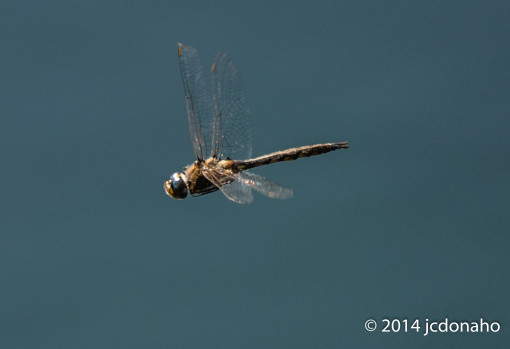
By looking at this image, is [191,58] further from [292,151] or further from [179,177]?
[292,151]

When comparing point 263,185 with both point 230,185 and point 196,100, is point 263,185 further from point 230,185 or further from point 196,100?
point 196,100

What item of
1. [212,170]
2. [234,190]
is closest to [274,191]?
[234,190]

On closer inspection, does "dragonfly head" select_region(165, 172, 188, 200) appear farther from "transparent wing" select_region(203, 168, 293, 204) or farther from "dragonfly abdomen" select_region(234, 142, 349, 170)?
"dragonfly abdomen" select_region(234, 142, 349, 170)

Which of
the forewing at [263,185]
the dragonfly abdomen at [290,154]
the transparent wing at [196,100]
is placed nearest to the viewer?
the forewing at [263,185]

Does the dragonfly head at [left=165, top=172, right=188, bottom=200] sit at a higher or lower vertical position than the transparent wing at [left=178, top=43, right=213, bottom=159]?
lower

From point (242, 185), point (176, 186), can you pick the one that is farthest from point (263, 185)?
point (176, 186)

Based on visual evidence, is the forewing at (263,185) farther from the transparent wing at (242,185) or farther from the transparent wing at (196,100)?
the transparent wing at (196,100)

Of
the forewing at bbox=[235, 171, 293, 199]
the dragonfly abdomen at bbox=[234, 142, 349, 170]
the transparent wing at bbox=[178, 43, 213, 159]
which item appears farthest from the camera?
the dragonfly abdomen at bbox=[234, 142, 349, 170]

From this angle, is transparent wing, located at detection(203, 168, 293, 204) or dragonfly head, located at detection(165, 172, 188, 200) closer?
transparent wing, located at detection(203, 168, 293, 204)
